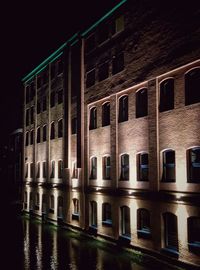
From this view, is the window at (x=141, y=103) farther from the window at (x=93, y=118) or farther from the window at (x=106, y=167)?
the window at (x=93, y=118)

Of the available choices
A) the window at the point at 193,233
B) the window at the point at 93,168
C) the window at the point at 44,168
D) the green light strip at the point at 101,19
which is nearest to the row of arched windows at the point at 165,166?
the window at the point at 93,168

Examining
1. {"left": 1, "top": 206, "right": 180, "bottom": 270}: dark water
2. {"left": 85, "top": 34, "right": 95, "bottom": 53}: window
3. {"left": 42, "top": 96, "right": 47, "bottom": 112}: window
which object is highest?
{"left": 85, "top": 34, "right": 95, "bottom": 53}: window

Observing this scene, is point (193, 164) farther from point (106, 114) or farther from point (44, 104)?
point (44, 104)

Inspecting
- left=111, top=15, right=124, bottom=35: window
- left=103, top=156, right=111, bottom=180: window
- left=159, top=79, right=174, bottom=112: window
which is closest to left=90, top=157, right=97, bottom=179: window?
left=103, top=156, right=111, bottom=180: window

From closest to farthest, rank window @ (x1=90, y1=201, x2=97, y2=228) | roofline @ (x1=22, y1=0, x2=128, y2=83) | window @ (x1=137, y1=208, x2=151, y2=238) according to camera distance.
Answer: window @ (x1=137, y1=208, x2=151, y2=238) < roofline @ (x1=22, y1=0, x2=128, y2=83) < window @ (x1=90, y1=201, x2=97, y2=228)

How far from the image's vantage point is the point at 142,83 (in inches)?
645

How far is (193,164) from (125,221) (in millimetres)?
5875

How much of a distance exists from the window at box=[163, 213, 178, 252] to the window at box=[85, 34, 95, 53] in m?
12.4

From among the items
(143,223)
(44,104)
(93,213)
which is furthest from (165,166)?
(44,104)

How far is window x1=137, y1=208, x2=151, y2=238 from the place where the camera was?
15727 mm

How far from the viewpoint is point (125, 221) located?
17.4 metres

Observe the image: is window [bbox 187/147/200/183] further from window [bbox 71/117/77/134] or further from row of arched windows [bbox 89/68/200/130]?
window [bbox 71/117/77/134]

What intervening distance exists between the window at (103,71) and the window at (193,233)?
10.5 meters

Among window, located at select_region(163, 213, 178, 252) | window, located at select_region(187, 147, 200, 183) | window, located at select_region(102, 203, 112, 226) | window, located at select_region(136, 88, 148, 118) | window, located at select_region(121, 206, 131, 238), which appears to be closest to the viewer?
window, located at select_region(187, 147, 200, 183)
